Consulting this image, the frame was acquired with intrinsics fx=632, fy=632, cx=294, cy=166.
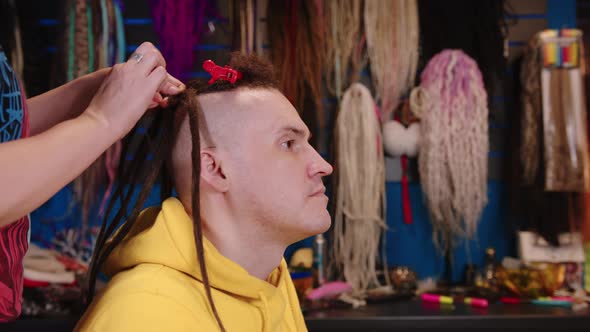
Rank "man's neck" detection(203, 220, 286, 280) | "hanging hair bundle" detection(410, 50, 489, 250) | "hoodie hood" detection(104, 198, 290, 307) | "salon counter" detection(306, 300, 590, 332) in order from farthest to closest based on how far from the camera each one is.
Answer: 1. "hanging hair bundle" detection(410, 50, 489, 250)
2. "salon counter" detection(306, 300, 590, 332)
3. "man's neck" detection(203, 220, 286, 280)
4. "hoodie hood" detection(104, 198, 290, 307)

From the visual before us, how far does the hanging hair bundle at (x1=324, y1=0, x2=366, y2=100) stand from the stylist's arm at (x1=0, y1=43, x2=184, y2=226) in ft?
6.27

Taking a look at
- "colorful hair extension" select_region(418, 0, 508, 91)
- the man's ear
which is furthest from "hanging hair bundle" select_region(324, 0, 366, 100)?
the man's ear

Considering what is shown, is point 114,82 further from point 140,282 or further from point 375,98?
point 375,98

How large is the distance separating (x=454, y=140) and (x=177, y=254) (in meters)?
1.89

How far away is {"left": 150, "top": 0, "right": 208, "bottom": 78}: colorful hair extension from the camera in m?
2.96

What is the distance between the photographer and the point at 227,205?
1370 millimetres

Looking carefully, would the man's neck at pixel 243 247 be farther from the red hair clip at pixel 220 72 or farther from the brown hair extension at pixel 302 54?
the brown hair extension at pixel 302 54

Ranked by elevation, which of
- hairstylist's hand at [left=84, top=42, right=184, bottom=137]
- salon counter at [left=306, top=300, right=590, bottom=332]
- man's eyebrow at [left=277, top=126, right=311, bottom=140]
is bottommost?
salon counter at [left=306, top=300, right=590, bottom=332]

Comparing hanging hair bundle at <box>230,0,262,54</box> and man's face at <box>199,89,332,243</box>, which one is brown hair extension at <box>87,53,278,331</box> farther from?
hanging hair bundle at <box>230,0,262,54</box>

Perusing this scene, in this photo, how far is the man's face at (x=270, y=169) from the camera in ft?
4.44

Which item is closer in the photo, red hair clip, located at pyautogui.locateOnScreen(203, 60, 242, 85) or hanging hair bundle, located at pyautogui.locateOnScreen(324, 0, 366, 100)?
red hair clip, located at pyautogui.locateOnScreen(203, 60, 242, 85)

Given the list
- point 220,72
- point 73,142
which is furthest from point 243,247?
point 73,142

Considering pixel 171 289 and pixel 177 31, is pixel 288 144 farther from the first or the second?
pixel 177 31

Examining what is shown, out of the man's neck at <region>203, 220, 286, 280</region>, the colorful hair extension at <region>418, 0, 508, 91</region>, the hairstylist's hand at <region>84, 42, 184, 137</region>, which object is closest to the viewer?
the hairstylist's hand at <region>84, 42, 184, 137</region>
